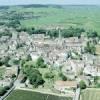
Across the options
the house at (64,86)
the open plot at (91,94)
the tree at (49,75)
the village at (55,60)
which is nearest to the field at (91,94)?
the open plot at (91,94)

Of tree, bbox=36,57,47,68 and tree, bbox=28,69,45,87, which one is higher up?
tree, bbox=28,69,45,87

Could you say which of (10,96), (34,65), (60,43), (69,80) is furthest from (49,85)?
(60,43)

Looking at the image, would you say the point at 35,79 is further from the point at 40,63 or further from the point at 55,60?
the point at 55,60

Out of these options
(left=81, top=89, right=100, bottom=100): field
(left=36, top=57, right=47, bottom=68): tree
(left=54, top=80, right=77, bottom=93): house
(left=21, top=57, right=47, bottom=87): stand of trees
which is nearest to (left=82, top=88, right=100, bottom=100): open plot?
(left=81, top=89, right=100, bottom=100): field

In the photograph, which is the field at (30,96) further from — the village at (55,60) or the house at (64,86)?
the house at (64,86)

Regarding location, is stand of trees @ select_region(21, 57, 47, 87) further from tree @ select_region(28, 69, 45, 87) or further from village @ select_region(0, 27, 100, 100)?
village @ select_region(0, 27, 100, 100)

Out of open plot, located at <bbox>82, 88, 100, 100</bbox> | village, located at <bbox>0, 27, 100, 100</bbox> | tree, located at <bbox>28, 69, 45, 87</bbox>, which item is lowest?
village, located at <bbox>0, 27, 100, 100</bbox>
